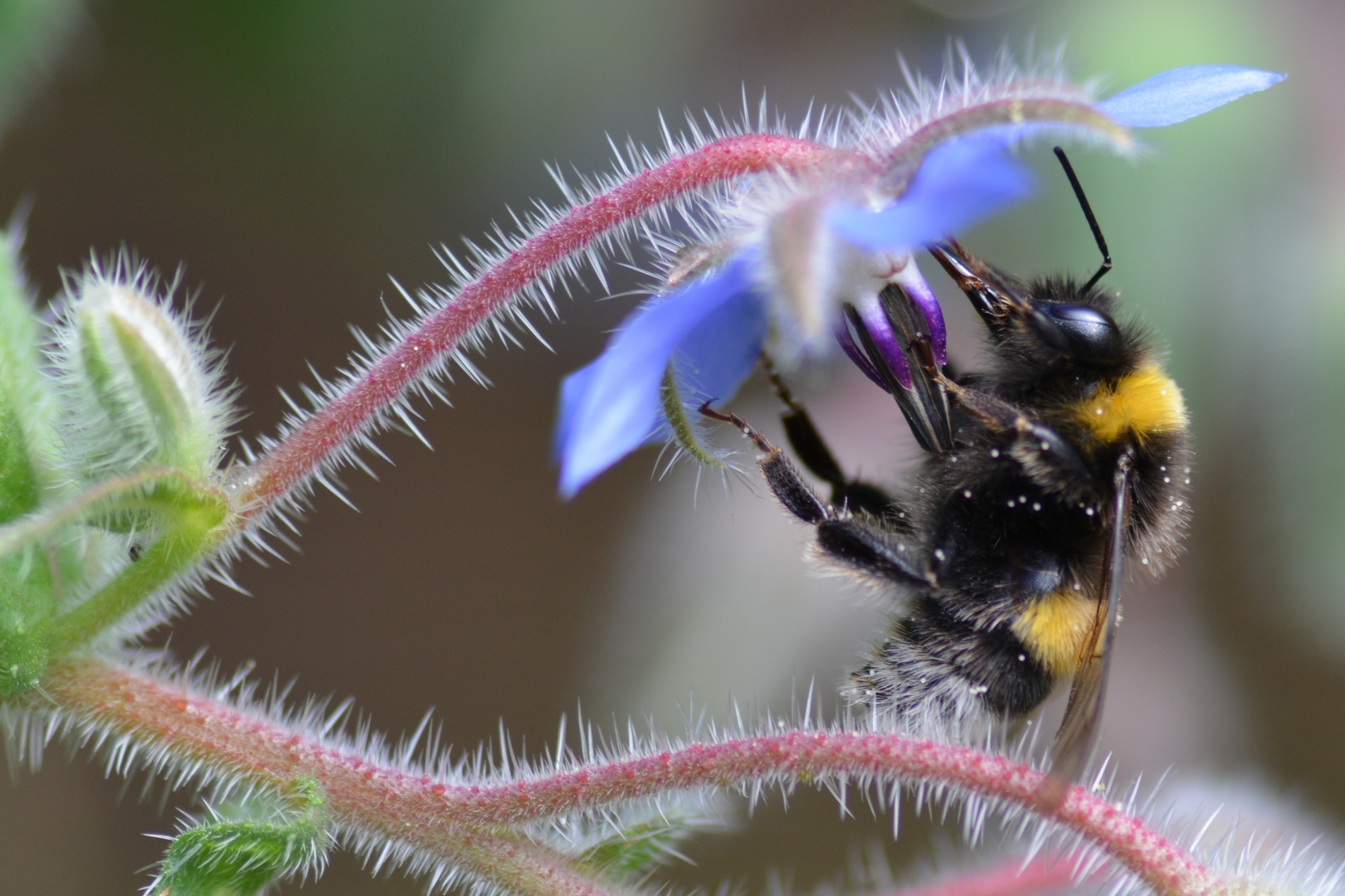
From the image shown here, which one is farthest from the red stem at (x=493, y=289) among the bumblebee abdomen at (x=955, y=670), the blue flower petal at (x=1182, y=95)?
the bumblebee abdomen at (x=955, y=670)

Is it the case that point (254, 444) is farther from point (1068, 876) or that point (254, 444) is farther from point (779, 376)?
point (1068, 876)

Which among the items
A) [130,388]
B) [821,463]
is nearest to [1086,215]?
[821,463]

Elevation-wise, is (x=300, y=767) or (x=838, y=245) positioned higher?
(x=838, y=245)

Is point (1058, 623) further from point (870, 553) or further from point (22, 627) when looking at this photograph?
point (22, 627)

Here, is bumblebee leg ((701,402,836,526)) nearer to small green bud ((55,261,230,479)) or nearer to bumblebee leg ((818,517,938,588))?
bumblebee leg ((818,517,938,588))

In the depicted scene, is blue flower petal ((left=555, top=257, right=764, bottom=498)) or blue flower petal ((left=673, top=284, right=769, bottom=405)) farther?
blue flower petal ((left=673, top=284, right=769, bottom=405))

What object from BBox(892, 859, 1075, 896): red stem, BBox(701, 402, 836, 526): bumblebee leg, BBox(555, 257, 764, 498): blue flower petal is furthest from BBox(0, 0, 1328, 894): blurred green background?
BBox(555, 257, 764, 498): blue flower petal
